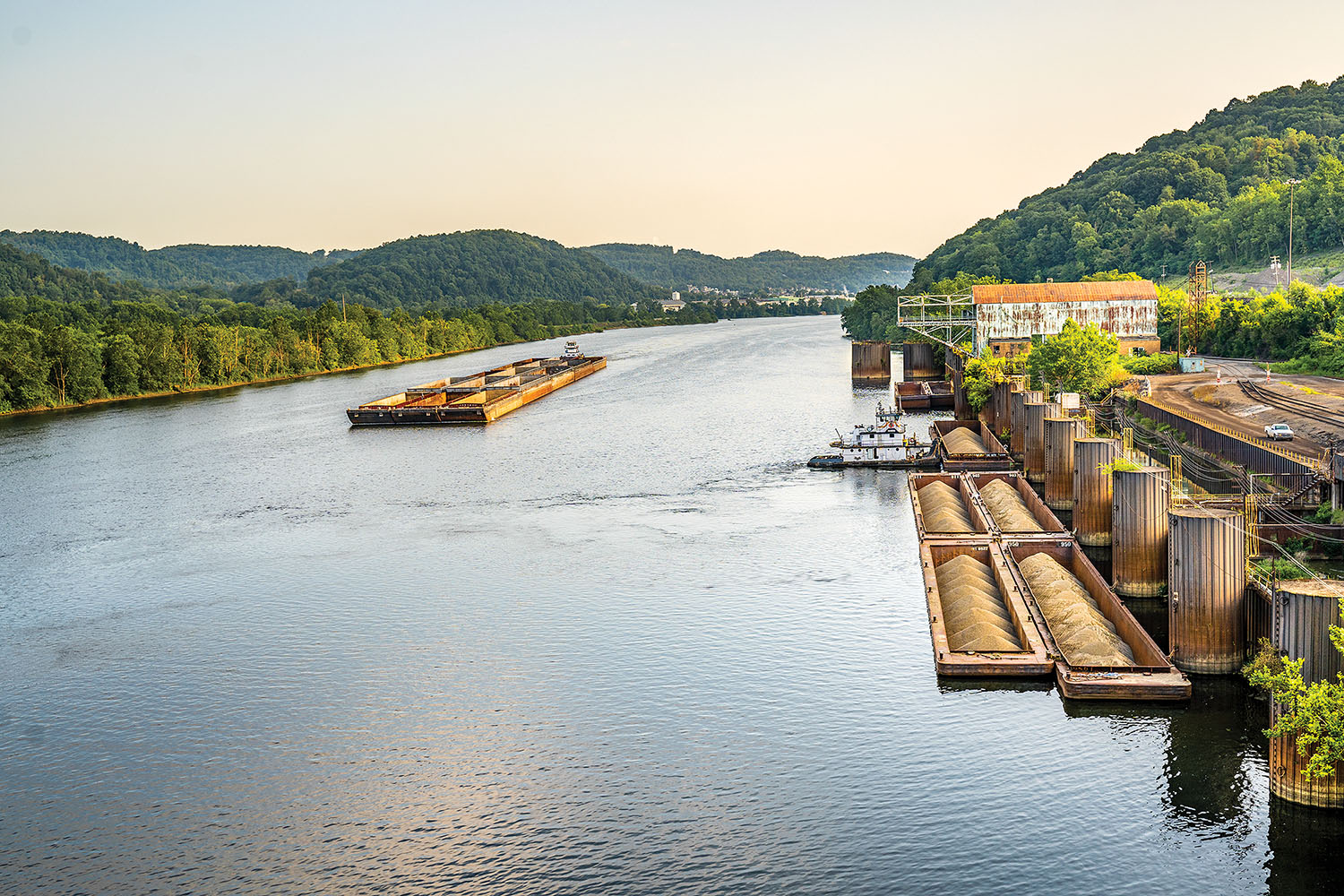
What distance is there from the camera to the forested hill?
115812 mm

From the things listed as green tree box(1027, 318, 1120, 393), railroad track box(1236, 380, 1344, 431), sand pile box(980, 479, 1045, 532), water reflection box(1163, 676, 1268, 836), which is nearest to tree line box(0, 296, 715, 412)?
green tree box(1027, 318, 1120, 393)

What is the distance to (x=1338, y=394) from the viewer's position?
49500 millimetres

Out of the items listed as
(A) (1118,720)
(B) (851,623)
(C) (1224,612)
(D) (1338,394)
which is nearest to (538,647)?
(B) (851,623)

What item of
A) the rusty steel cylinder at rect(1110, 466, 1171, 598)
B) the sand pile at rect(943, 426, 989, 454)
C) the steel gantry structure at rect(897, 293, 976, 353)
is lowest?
the sand pile at rect(943, 426, 989, 454)

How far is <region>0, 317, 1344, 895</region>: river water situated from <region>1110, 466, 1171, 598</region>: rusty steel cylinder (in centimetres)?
568

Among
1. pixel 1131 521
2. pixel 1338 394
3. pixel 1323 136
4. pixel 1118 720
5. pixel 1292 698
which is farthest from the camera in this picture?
pixel 1323 136

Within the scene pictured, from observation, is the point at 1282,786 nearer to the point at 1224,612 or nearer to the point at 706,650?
the point at 1224,612

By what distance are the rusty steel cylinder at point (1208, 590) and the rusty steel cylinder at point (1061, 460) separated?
53.4 feet

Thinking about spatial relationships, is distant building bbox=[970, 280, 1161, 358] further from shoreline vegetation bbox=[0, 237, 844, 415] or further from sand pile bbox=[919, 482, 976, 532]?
shoreline vegetation bbox=[0, 237, 844, 415]

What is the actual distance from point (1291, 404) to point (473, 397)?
2460 inches

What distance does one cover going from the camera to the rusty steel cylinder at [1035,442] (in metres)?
48.4

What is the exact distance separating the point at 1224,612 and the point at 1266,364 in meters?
50.0

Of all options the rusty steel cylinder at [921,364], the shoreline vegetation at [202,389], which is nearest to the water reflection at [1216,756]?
the rusty steel cylinder at [921,364]

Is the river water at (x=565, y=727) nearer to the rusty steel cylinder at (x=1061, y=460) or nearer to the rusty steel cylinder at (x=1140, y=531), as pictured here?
the rusty steel cylinder at (x=1140, y=531)
